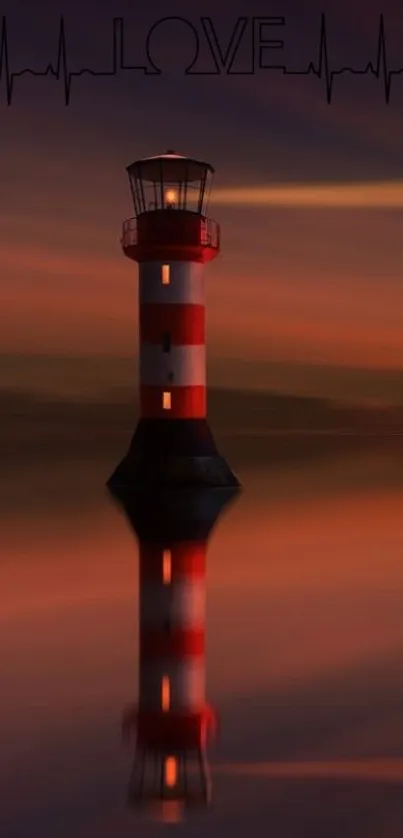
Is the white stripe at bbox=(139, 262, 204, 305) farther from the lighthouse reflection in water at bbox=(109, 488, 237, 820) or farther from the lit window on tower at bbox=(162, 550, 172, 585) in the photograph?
the lit window on tower at bbox=(162, 550, 172, 585)

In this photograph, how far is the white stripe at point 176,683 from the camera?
8883 mm

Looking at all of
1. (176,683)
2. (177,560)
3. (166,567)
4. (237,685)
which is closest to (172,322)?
(177,560)

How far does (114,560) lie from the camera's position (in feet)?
59.1

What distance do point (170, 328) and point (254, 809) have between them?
20390mm

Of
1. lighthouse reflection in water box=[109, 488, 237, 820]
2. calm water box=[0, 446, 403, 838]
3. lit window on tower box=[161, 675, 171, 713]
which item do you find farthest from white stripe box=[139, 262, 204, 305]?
lit window on tower box=[161, 675, 171, 713]

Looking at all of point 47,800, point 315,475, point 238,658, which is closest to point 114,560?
point 238,658

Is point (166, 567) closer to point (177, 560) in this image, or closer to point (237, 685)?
point (177, 560)

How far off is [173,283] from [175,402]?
3.23m

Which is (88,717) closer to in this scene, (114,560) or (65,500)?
(114,560)

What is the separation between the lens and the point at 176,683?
9.59m

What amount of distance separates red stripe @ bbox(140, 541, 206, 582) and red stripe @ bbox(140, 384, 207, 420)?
23.3 ft

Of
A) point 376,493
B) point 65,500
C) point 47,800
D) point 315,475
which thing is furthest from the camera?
point 315,475

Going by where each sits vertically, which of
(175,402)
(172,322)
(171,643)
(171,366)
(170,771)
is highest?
(172,322)

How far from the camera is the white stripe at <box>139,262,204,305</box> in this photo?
26.0 metres
